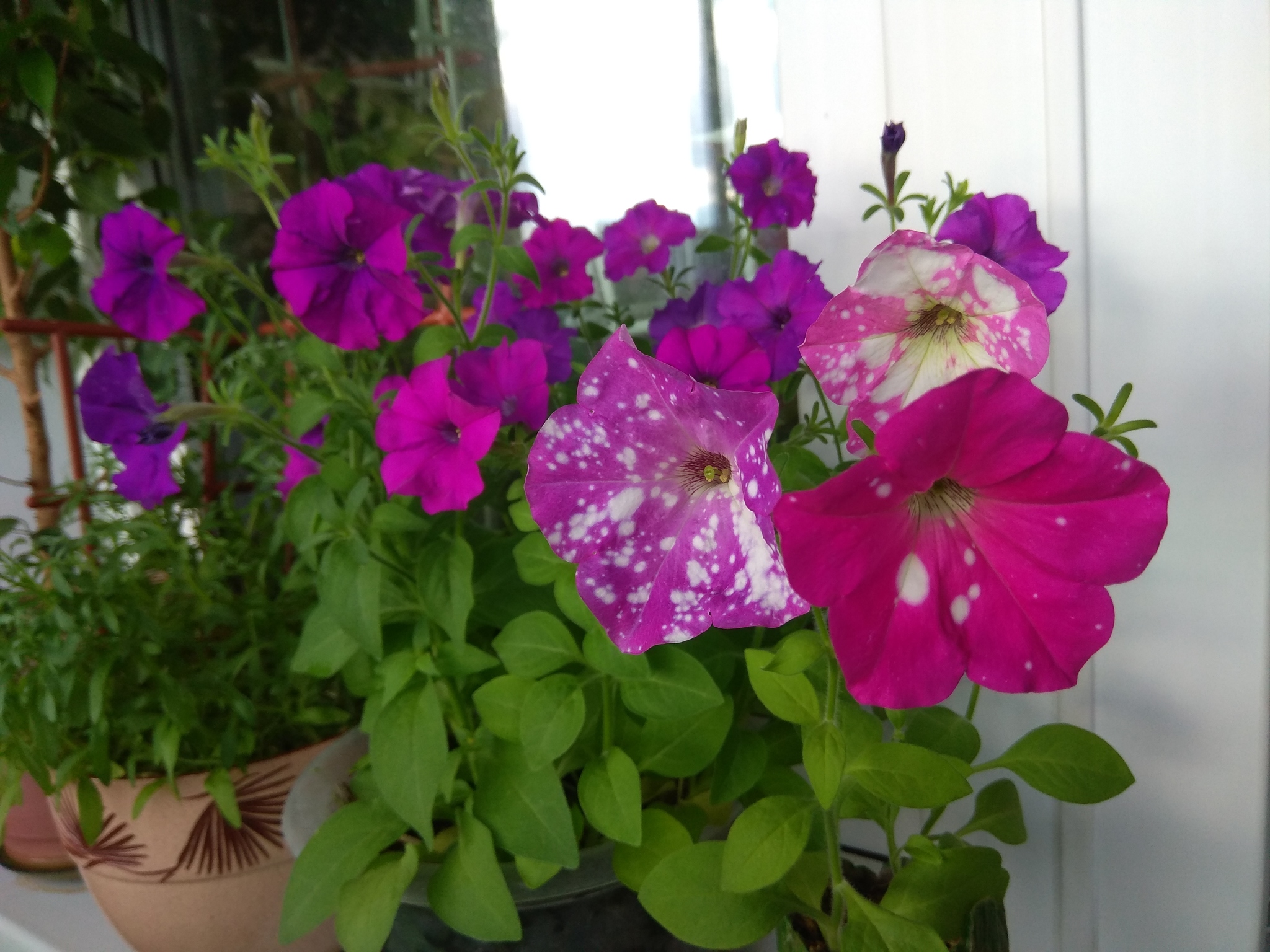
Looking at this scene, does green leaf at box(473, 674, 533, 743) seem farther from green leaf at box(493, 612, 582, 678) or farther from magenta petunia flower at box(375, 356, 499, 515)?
magenta petunia flower at box(375, 356, 499, 515)

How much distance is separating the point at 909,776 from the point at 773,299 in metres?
0.30

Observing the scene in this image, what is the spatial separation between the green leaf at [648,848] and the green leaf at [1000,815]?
165 mm

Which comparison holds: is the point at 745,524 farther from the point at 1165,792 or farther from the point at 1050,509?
the point at 1165,792

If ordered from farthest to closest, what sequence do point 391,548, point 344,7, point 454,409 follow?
point 344,7
point 391,548
point 454,409

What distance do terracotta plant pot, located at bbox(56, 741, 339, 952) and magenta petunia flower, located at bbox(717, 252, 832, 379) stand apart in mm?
467

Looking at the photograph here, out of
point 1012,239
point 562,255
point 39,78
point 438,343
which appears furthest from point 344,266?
point 39,78

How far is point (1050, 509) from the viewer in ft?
0.87

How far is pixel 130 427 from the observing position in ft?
2.06

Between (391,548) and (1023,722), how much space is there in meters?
0.46

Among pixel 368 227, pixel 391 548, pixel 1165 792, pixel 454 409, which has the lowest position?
pixel 1165 792

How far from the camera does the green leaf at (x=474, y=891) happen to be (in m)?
0.45

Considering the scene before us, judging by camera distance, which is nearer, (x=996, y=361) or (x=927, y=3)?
(x=996, y=361)

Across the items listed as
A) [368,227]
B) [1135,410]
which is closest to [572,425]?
[368,227]

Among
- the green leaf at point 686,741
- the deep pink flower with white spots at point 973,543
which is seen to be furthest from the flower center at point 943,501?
the green leaf at point 686,741
